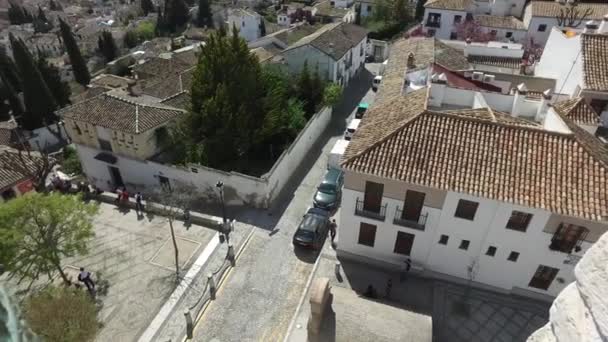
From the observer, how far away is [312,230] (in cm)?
2050

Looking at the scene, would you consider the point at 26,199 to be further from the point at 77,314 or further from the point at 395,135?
the point at 395,135

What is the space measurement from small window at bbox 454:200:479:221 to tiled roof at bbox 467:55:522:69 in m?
20.4

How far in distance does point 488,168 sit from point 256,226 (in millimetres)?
13270

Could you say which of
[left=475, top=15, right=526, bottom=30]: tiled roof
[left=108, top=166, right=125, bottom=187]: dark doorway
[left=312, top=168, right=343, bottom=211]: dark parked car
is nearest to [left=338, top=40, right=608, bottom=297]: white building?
[left=312, top=168, right=343, bottom=211]: dark parked car

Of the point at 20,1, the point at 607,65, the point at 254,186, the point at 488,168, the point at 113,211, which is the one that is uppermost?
the point at 607,65

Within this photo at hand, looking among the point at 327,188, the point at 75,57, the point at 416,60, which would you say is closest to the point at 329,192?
the point at 327,188

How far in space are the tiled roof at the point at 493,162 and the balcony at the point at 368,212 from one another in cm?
212

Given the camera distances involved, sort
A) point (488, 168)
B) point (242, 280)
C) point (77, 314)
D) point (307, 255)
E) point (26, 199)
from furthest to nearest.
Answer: point (307, 255)
point (242, 280)
point (26, 199)
point (488, 168)
point (77, 314)

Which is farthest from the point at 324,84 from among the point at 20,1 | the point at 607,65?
the point at 20,1

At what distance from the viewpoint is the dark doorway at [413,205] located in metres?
16.5

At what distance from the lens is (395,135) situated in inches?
665

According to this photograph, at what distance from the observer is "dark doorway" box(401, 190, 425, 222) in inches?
651

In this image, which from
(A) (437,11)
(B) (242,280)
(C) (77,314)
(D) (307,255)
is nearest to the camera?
(C) (77,314)

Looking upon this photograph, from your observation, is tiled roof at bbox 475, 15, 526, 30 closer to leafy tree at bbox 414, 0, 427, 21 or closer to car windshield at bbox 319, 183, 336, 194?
leafy tree at bbox 414, 0, 427, 21
